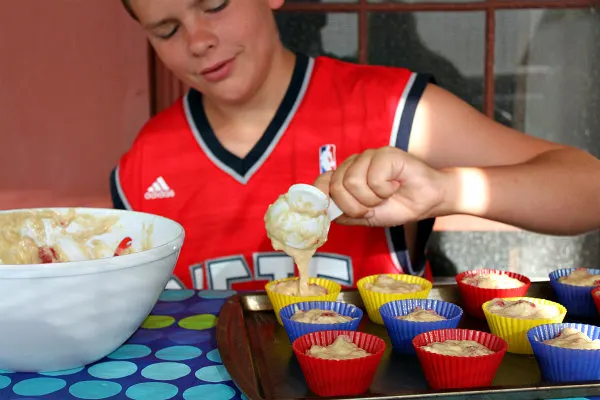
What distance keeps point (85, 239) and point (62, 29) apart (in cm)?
160

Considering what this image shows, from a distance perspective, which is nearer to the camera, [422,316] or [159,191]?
[422,316]

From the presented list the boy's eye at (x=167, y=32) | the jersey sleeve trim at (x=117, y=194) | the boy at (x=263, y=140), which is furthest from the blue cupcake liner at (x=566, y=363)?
the jersey sleeve trim at (x=117, y=194)

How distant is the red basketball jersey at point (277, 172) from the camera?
1617 millimetres

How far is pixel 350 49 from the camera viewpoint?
2.54 metres

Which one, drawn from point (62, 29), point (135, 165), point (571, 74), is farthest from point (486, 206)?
point (62, 29)

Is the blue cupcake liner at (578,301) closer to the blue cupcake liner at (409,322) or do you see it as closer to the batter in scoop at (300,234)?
the blue cupcake liner at (409,322)

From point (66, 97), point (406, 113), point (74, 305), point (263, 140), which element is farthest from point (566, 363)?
point (66, 97)

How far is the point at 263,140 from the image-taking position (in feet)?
5.55

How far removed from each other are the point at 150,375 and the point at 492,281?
621 millimetres

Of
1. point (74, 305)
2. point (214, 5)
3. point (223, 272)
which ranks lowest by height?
point (223, 272)

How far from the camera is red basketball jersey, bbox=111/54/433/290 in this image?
162 centimetres

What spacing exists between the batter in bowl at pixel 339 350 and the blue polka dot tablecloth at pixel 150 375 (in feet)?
0.38

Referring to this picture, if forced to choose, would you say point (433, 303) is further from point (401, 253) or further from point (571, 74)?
point (571, 74)

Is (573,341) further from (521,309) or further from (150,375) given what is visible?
(150,375)
